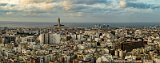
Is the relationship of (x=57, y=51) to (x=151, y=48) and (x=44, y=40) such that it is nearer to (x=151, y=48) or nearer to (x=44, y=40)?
(x=151, y=48)

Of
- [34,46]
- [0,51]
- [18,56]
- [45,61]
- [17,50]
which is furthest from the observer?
[34,46]

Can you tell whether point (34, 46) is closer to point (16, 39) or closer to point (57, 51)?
point (57, 51)

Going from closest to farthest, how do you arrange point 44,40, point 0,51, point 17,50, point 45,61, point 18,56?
point 45,61
point 18,56
point 0,51
point 17,50
point 44,40

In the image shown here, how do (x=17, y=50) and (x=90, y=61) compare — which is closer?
(x=90, y=61)

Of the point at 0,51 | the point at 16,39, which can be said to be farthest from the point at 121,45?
the point at 16,39

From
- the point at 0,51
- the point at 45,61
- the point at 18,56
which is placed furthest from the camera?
the point at 0,51

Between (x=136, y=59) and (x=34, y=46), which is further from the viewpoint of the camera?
(x=34, y=46)

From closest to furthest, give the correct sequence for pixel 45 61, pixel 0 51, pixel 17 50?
pixel 45 61 → pixel 0 51 → pixel 17 50

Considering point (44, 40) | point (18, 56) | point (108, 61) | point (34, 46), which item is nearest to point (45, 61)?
point (18, 56)

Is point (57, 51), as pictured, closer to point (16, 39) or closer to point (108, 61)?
point (108, 61)
